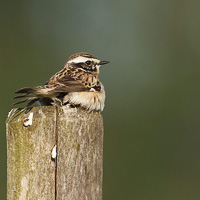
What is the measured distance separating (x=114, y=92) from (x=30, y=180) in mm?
11224

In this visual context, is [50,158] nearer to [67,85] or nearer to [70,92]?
[70,92]

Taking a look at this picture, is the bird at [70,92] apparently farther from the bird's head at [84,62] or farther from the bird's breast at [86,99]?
the bird's head at [84,62]

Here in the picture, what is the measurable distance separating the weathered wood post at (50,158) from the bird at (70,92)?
71cm

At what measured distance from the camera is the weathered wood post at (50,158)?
315cm

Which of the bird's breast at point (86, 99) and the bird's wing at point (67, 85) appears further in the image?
the bird's wing at point (67, 85)

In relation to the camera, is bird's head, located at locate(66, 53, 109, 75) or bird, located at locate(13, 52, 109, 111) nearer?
bird, located at locate(13, 52, 109, 111)

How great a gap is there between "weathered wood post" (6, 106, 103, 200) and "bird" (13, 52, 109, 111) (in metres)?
0.71

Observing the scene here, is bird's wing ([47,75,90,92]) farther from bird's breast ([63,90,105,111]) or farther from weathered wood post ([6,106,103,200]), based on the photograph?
weathered wood post ([6,106,103,200])

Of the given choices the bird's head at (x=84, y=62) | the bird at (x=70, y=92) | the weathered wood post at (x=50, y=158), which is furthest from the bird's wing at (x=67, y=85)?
the weathered wood post at (x=50, y=158)

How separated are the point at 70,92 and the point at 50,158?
154 centimetres

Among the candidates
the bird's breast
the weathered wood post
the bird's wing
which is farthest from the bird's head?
the weathered wood post

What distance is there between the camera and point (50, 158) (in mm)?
3170

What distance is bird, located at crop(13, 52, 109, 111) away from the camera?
4.34m

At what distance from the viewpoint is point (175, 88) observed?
47.4 ft
